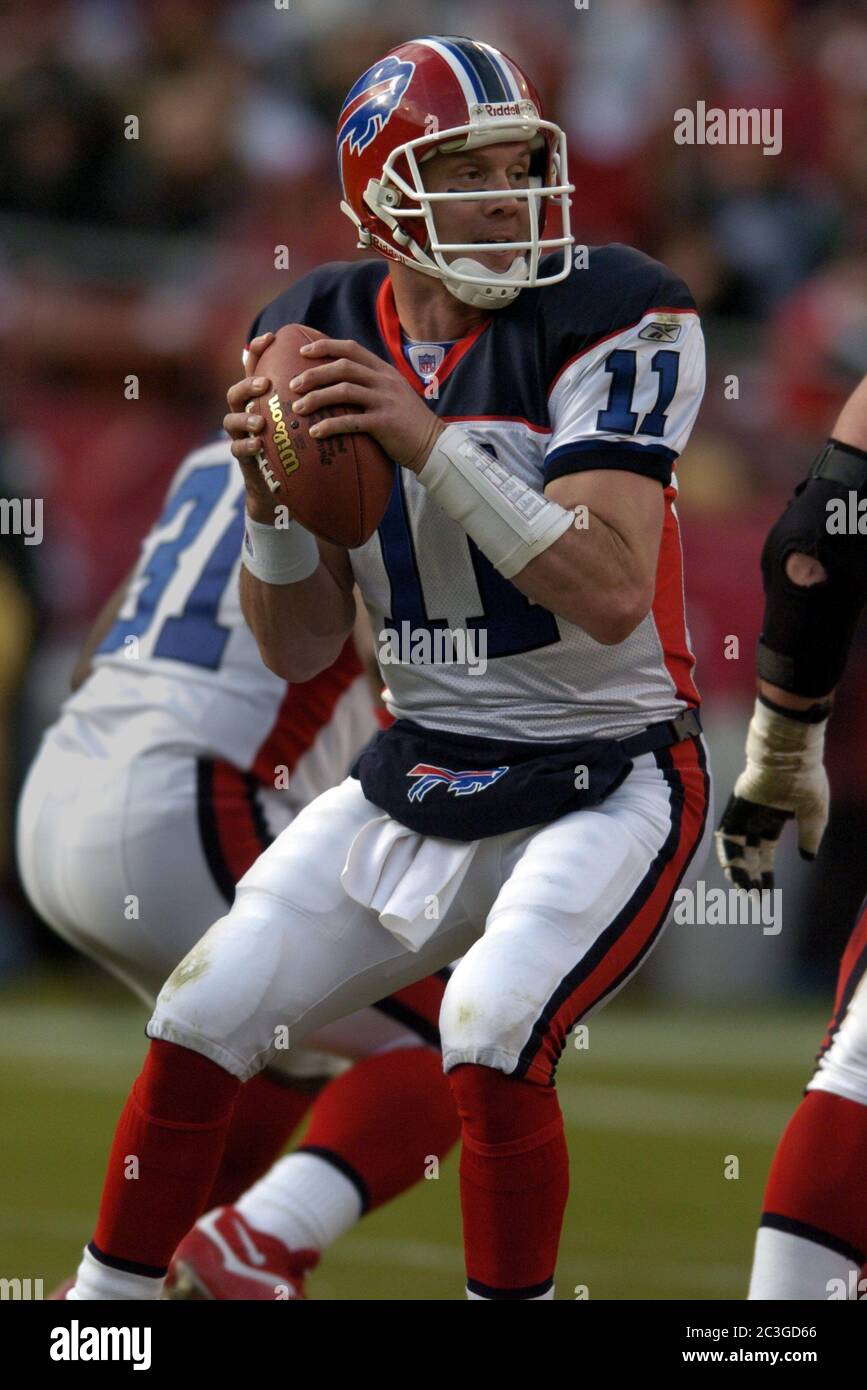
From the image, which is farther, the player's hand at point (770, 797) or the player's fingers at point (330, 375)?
the player's hand at point (770, 797)

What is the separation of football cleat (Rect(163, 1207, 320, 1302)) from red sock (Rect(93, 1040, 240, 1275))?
0.75 m

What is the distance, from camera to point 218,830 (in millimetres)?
3977

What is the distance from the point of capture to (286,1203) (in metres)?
3.80

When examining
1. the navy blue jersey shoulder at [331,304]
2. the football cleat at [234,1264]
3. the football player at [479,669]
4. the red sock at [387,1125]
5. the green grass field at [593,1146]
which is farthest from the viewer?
the green grass field at [593,1146]

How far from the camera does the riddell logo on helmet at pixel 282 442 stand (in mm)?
2967

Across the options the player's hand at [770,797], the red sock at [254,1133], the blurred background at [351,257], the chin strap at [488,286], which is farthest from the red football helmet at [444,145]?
the blurred background at [351,257]

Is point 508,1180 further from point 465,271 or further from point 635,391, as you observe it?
point 465,271

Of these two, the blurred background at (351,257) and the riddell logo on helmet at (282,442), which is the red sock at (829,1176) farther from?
the blurred background at (351,257)

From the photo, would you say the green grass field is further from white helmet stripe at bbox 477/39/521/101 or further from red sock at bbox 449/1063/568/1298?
white helmet stripe at bbox 477/39/521/101

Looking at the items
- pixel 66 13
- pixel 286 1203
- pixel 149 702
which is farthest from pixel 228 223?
pixel 286 1203

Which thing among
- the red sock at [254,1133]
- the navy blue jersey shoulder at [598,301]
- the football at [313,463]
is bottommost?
the red sock at [254,1133]

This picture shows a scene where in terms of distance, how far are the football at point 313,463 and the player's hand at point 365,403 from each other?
0.07 ft

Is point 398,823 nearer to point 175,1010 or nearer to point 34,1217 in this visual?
point 175,1010

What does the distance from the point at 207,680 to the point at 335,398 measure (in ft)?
3.98
